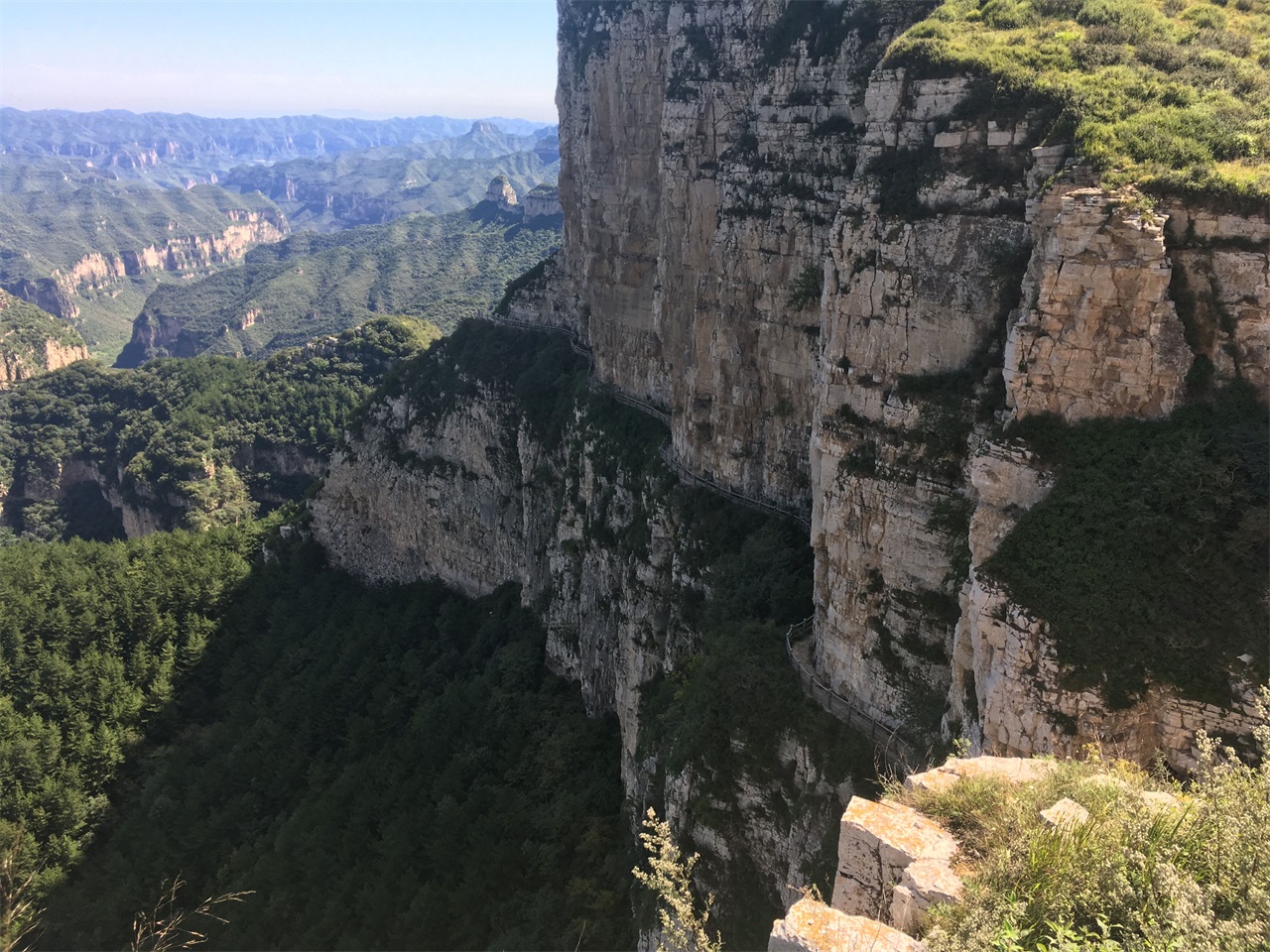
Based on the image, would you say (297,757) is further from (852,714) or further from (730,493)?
(852,714)

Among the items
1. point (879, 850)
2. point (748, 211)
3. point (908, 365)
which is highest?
point (748, 211)

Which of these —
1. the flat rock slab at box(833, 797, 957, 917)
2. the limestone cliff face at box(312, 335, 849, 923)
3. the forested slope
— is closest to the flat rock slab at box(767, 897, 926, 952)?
the flat rock slab at box(833, 797, 957, 917)

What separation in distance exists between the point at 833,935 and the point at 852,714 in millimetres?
13253

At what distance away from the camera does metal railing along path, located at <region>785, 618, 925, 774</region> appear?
18.9 m

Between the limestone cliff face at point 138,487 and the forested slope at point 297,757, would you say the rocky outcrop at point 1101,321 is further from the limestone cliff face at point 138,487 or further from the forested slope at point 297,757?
the limestone cliff face at point 138,487

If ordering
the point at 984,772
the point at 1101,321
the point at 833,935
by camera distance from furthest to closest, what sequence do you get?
the point at 1101,321 < the point at 984,772 < the point at 833,935

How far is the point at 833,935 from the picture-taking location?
8.48 m

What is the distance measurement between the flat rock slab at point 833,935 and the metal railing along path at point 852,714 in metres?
8.82

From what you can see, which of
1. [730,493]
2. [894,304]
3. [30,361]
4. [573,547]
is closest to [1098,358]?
[894,304]

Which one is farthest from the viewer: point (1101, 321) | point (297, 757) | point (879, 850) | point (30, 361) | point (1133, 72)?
point (30, 361)

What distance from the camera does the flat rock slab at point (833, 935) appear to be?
828cm

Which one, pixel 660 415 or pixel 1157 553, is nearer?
pixel 1157 553

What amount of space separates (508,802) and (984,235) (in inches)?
1097

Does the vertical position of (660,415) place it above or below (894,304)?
below
